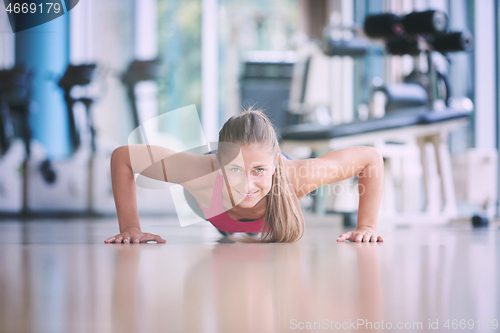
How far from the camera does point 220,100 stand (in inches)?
177

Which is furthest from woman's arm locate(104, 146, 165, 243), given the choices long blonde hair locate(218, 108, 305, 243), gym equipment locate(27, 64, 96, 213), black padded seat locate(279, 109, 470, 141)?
gym equipment locate(27, 64, 96, 213)

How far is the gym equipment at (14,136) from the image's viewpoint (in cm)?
307

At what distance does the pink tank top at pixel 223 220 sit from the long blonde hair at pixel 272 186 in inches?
1.2

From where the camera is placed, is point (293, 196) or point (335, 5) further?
point (335, 5)

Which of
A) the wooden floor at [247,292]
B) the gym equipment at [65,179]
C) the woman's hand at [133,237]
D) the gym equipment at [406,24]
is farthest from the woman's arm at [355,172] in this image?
the gym equipment at [65,179]

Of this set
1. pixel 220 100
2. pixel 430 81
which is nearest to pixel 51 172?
pixel 220 100

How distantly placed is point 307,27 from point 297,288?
15.1 feet

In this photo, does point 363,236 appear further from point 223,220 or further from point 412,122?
point 412,122

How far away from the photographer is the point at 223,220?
1.21 metres

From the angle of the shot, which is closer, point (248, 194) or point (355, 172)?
point (248, 194)

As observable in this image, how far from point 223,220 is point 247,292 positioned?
695mm

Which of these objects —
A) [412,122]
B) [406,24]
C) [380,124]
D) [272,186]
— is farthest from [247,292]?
[406,24]

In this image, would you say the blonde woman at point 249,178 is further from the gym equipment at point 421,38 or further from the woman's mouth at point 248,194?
the gym equipment at point 421,38

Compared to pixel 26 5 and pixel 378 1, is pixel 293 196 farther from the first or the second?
pixel 378 1
